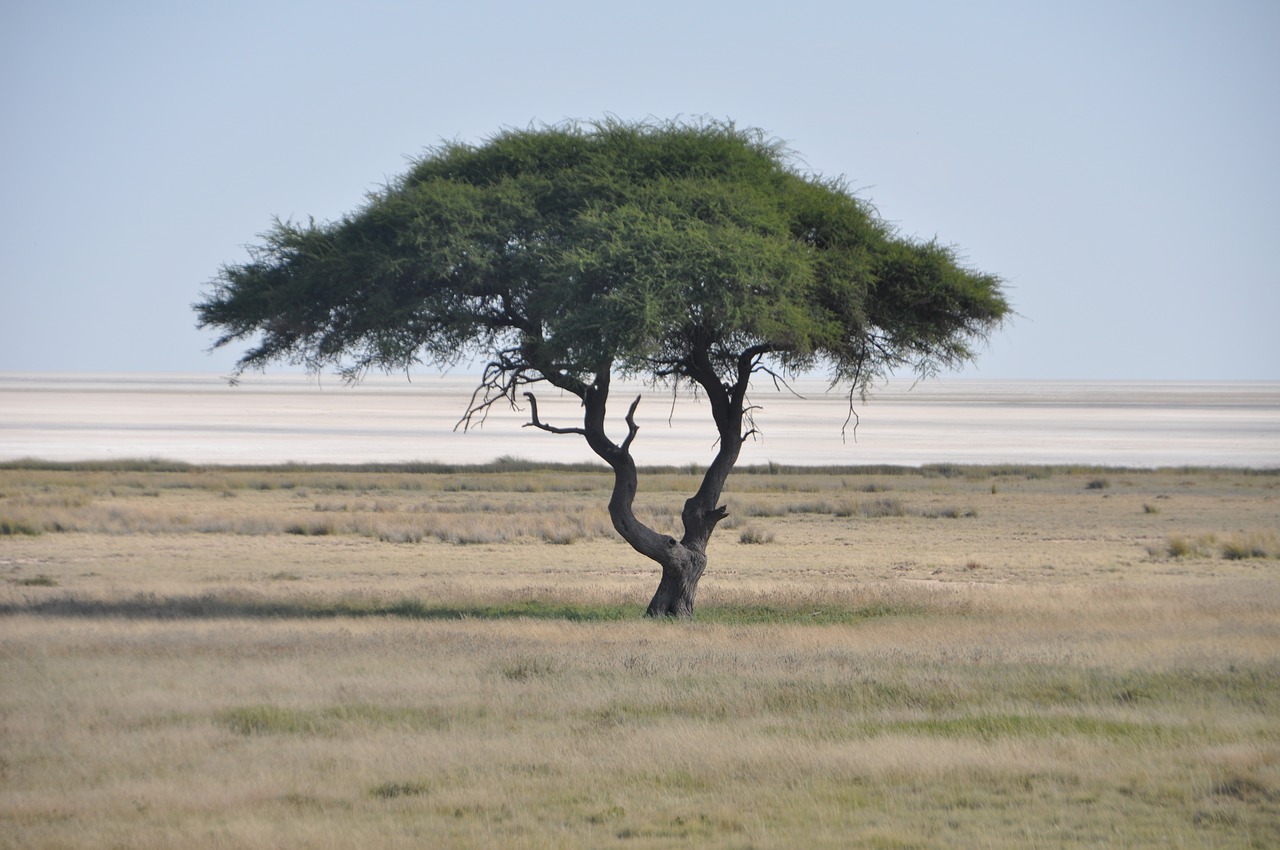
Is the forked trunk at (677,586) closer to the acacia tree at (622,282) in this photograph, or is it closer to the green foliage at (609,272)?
the acacia tree at (622,282)

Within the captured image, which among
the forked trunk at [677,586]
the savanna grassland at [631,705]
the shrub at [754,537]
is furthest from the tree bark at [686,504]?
the shrub at [754,537]

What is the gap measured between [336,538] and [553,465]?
37.6 m

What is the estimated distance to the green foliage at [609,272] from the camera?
1791cm

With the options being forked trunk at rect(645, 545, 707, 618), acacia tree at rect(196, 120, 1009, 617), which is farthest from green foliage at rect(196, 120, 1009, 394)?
forked trunk at rect(645, 545, 707, 618)

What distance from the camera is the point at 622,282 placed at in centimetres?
1794

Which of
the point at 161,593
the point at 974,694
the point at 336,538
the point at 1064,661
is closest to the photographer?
the point at 974,694

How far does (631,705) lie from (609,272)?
23.7ft

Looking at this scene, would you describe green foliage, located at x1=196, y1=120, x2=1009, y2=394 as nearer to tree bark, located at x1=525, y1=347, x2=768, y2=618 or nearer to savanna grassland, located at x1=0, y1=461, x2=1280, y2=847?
A: tree bark, located at x1=525, y1=347, x2=768, y2=618

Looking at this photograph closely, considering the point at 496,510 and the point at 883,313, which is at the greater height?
the point at 883,313

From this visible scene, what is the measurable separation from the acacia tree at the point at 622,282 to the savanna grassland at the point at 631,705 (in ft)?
12.8

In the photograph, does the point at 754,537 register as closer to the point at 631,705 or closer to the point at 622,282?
the point at 622,282

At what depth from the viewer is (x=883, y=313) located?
21.0 meters

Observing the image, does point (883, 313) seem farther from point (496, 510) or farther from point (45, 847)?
point (496, 510)

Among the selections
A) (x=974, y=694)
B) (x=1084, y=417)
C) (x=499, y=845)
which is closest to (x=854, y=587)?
(x=974, y=694)
